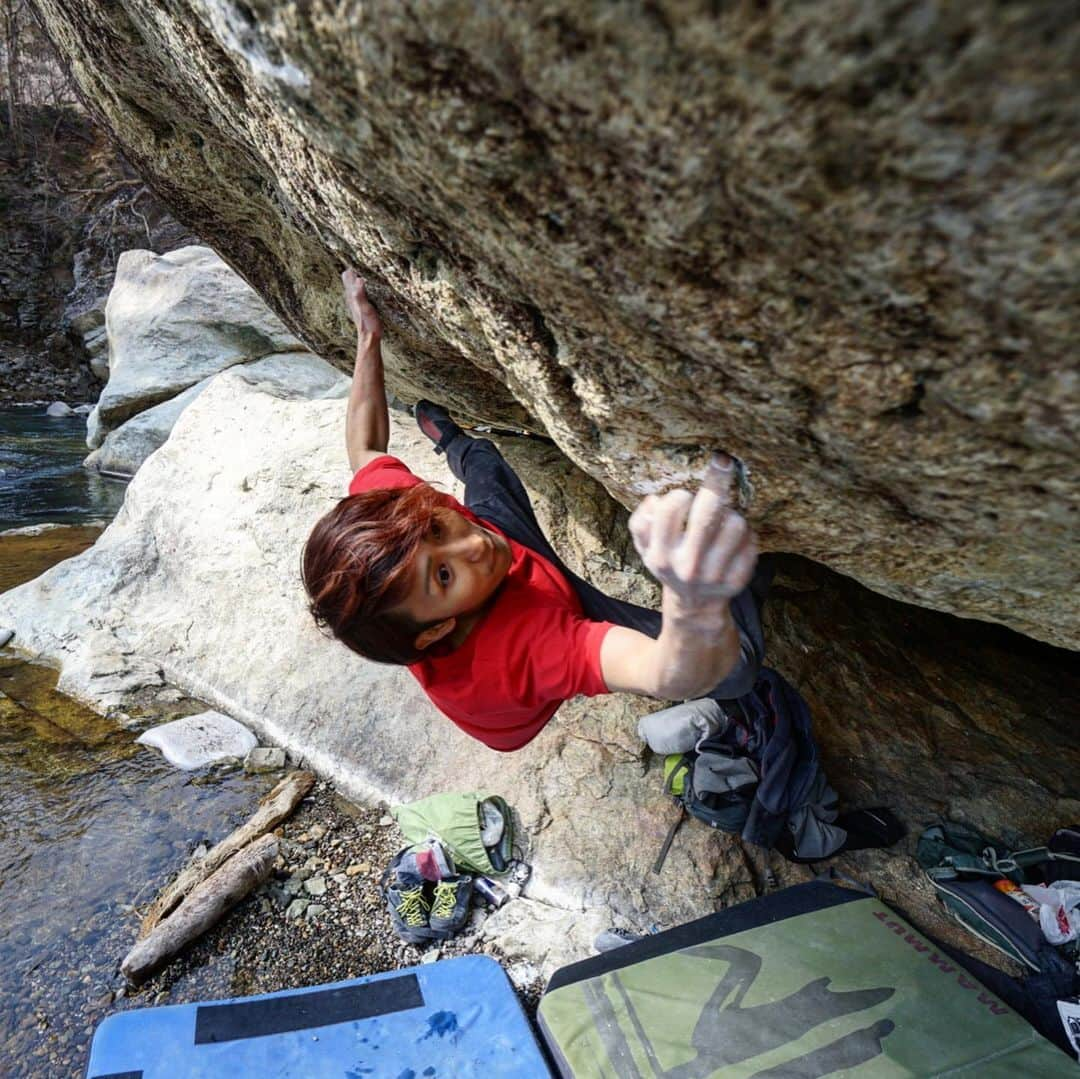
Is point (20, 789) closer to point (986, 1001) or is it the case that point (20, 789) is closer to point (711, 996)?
point (711, 996)

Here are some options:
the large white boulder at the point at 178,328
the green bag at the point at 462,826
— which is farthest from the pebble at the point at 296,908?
the large white boulder at the point at 178,328

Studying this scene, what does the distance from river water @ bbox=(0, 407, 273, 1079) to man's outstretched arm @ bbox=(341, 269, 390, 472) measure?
75.9 inches

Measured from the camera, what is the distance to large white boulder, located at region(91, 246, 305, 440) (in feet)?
32.1

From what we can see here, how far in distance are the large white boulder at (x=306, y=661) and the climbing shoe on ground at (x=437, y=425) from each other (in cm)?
76

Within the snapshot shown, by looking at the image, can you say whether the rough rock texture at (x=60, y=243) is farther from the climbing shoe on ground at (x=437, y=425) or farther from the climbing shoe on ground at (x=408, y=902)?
the climbing shoe on ground at (x=408, y=902)

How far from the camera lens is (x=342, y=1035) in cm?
254

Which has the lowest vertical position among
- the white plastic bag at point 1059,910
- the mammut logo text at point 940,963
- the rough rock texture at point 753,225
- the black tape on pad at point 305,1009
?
the black tape on pad at point 305,1009

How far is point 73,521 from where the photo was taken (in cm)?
830

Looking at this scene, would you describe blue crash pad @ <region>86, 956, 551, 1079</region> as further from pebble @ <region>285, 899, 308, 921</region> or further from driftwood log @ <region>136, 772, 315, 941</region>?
driftwood log @ <region>136, 772, 315, 941</region>

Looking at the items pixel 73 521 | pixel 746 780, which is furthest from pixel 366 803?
pixel 73 521

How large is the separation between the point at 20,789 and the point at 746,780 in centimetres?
338

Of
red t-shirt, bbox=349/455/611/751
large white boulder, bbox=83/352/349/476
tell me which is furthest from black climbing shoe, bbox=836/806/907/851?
large white boulder, bbox=83/352/349/476

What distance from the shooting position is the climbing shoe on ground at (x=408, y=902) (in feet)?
9.72

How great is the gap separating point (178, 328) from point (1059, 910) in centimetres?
1066
